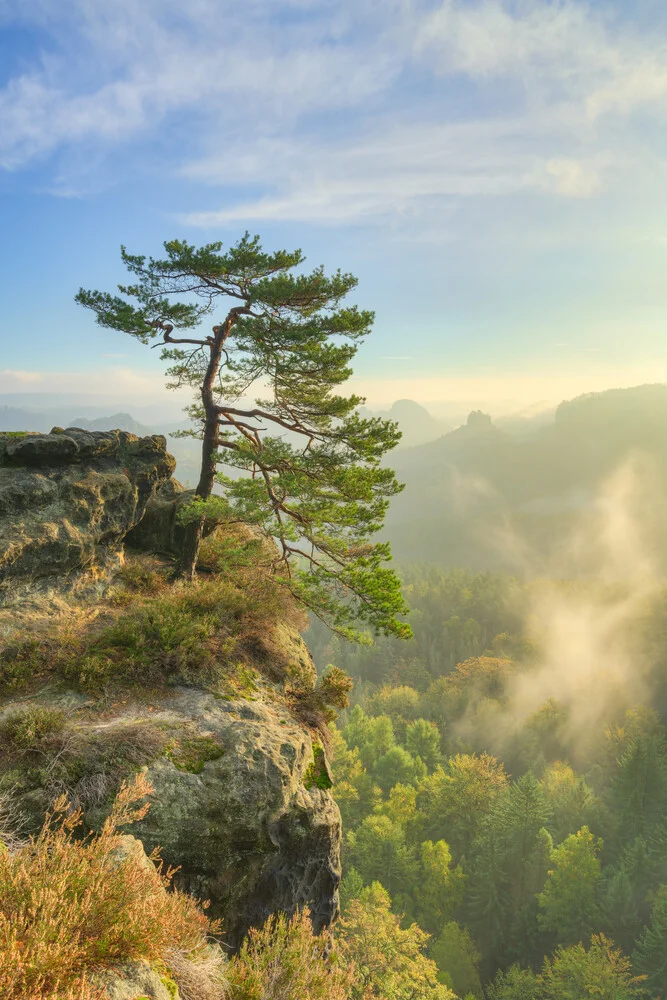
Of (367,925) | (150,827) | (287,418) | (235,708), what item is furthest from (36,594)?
(367,925)

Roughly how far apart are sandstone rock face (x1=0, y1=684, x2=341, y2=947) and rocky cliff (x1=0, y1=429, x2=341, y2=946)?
0.02 meters

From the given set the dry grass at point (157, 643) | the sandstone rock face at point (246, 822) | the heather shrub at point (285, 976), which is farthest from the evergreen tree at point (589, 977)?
the dry grass at point (157, 643)

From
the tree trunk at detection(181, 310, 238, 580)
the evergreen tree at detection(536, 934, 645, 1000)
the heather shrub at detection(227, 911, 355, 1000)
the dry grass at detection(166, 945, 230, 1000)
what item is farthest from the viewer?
the evergreen tree at detection(536, 934, 645, 1000)

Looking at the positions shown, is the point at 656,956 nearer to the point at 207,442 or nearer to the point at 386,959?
the point at 386,959

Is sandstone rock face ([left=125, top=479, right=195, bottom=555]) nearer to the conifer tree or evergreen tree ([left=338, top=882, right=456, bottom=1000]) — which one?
the conifer tree

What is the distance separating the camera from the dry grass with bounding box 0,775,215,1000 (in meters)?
3.42

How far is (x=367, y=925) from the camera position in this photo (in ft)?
90.8

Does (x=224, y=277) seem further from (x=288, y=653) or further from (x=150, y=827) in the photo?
(x=150, y=827)

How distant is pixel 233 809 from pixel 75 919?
415 cm

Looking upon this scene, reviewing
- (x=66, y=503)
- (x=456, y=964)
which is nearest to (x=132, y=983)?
(x=66, y=503)

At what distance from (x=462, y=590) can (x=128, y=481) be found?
4404 inches

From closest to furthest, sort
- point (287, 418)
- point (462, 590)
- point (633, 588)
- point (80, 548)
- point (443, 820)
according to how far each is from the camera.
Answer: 1. point (80, 548)
2. point (287, 418)
3. point (443, 820)
4. point (633, 588)
5. point (462, 590)

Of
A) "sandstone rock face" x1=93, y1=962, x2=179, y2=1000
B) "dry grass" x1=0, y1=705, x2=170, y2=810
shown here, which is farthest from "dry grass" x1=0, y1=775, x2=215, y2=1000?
"dry grass" x1=0, y1=705, x2=170, y2=810

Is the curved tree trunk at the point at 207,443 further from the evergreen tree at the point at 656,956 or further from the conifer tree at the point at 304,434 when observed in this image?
the evergreen tree at the point at 656,956
